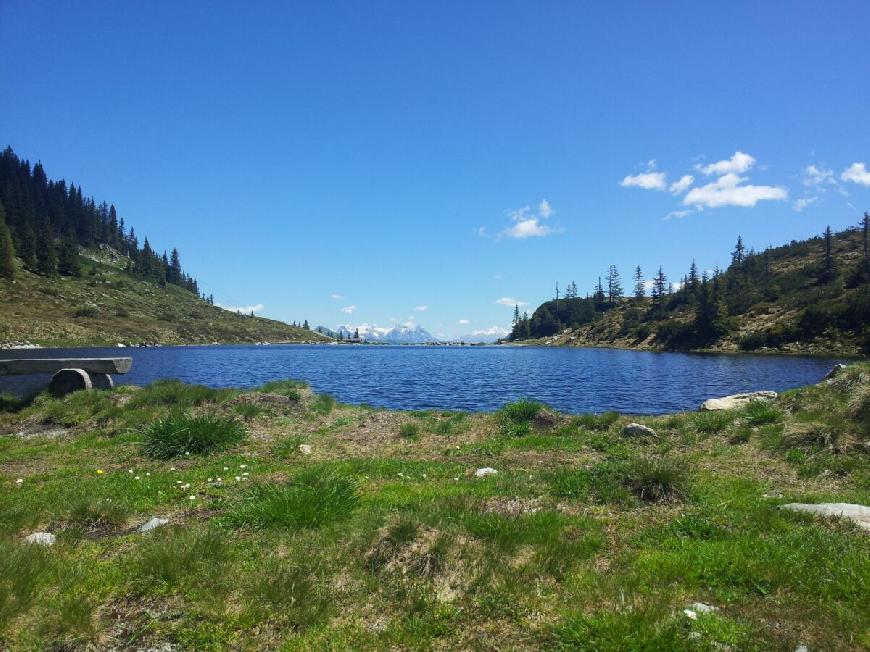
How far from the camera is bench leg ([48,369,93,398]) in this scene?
23.4 m

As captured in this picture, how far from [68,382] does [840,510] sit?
30.4m

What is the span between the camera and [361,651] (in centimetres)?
480

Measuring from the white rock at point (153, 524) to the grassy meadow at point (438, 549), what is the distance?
0.30 m

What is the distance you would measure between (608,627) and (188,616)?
4766mm

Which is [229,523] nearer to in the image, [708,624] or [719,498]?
[708,624]

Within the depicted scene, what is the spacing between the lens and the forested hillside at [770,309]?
304 ft

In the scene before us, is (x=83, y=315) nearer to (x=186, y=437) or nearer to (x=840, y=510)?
(x=186, y=437)

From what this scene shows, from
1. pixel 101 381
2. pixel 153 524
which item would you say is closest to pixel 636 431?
pixel 153 524

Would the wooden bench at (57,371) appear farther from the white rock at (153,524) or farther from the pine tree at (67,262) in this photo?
the pine tree at (67,262)

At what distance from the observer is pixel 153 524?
26.9ft

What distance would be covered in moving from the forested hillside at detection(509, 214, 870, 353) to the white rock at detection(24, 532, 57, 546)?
112 m

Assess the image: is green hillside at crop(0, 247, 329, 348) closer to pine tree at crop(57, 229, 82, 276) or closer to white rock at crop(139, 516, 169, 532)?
pine tree at crop(57, 229, 82, 276)

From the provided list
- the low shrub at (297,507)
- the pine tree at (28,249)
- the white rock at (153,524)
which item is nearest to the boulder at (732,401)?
the low shrub at (297,507)

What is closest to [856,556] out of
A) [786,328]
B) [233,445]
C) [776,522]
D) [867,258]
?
[776,522]
